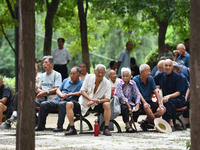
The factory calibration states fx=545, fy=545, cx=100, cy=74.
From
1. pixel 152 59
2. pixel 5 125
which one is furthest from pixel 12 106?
pixel 152 59

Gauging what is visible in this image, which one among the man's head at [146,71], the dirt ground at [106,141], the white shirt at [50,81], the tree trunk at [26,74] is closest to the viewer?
the tree trunk at [26,74]

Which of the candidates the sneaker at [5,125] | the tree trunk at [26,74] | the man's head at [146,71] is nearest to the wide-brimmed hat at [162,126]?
the man's head at [146,71]

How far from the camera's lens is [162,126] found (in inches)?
495

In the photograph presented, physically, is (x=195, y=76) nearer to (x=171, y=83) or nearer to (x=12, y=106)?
(x=171, y=83)

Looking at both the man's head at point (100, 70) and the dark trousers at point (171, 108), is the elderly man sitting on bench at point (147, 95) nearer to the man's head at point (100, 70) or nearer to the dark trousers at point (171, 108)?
the dark trousers at point (171, 108)

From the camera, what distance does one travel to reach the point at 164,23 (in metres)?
22.7

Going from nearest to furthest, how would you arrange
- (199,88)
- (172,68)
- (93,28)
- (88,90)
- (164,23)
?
1. (199,88)
2. (88,90)
3. (172,68)
4. (164,23)
5. (93,28)

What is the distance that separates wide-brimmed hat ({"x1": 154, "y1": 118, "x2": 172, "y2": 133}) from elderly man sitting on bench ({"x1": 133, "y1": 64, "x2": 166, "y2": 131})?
0.80 ft

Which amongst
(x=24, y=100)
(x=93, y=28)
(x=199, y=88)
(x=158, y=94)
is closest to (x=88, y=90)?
(x=158, y=94)

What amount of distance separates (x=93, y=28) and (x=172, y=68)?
17042mm

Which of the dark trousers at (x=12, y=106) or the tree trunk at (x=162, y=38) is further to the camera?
the tree trunk at (x=162, y=38)

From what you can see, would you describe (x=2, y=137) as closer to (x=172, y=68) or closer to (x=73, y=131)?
(x=73, y=131)

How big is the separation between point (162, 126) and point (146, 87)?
1050 millimetres

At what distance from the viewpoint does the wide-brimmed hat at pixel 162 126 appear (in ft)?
40.6
